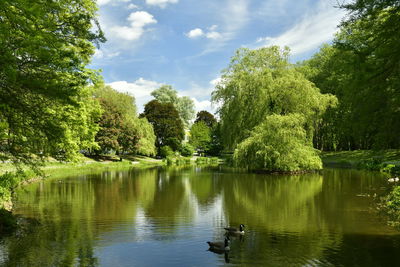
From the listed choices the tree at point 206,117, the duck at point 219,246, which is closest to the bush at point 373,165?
the duck at point 219,246

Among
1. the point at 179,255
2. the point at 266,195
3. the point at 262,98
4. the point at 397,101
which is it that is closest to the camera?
the point at 397,101

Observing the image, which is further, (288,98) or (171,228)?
(288,98)

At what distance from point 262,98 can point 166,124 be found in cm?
3450

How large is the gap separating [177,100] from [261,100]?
5086 centimetres

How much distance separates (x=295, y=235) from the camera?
11000 millimetres

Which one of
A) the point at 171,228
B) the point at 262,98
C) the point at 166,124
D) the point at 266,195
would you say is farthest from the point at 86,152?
the point at 171,228

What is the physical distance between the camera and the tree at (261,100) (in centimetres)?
3356

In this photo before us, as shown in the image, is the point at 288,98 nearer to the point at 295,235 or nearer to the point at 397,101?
the point at 295,235

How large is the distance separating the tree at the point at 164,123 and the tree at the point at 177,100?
12770 mm

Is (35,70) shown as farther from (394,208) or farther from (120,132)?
(120,132)

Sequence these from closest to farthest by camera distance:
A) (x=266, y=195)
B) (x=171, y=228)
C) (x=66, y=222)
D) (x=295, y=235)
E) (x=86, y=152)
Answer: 1. (x=295, y=235)
2. (x=171, y=228)
3. (x=66, y=222)
4. (x=266, y=195)
5. (x=86, y=152)

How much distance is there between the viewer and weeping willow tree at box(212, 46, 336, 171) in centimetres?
3000

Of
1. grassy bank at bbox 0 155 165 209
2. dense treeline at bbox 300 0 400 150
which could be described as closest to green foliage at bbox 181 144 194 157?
grassy bank at bbox 0 155 165 209

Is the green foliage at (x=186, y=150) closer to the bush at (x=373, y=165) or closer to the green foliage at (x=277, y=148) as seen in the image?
the green foliage at (x=277, y=148)
